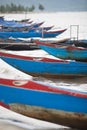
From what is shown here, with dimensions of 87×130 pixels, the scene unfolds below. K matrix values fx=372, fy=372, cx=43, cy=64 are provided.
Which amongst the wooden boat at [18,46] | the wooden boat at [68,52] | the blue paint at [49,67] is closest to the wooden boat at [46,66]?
the blue paint at [49,67]

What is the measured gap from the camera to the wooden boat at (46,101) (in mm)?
6910

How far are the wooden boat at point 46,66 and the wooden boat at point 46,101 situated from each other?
12.7 ft

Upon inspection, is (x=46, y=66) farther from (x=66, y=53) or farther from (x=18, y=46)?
(x=18, y=46)

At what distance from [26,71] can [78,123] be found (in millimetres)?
4798

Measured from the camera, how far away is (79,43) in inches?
669

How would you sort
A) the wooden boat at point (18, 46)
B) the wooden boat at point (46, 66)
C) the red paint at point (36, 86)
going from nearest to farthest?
the red paint at point (36, 86)
the wooden boat at point (46, 66)
the wooden boat at point (18, 46)

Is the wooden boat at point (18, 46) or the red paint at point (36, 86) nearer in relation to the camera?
the red paint at point (36, 86)

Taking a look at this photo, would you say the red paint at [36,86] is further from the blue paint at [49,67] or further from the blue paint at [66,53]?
the blue paint at [66,53]

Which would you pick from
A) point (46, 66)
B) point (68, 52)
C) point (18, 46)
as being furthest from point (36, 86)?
point (18, 46)

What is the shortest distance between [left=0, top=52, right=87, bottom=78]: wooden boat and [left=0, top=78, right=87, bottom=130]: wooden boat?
3858mm

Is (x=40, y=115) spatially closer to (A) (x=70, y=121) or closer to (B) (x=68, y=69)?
(A) (x=70, y=121)

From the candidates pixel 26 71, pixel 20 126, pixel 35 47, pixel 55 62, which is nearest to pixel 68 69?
pixel 55 62

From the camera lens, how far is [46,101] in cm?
712

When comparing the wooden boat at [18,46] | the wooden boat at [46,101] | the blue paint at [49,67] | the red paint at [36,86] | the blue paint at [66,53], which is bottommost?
the wooden boat at [18,46]
